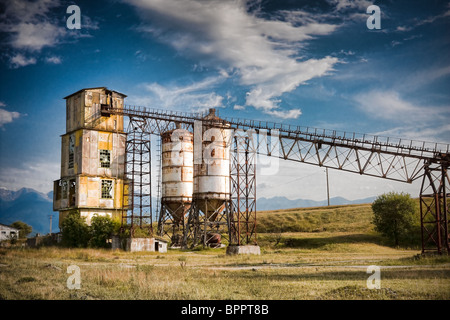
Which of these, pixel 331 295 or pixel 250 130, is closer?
pixel 331 295

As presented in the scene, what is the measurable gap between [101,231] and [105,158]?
798 cm

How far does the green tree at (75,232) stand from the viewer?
4159 cm

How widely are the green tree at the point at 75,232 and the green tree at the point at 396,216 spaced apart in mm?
32300

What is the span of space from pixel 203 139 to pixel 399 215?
23759 mm

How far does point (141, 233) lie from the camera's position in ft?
139

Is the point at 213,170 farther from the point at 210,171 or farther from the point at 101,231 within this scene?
the point at 101,231

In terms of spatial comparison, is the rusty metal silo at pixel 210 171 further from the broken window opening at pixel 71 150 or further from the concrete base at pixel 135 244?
the broken window opening at pixel 71 150

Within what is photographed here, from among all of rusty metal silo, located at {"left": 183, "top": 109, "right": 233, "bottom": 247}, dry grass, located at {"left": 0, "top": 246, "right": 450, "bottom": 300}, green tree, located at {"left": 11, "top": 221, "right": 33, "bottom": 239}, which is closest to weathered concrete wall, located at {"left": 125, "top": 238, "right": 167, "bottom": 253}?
rusty metal silo, located at {"left": 183, "top": 109, "right": 233, "bottom": 247}

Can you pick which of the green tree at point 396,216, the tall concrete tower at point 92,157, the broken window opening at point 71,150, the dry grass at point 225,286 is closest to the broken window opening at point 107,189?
the tall concrete tower at point 92,157

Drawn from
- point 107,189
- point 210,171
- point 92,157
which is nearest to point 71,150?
point 92,157

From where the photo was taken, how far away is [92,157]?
1740 inches

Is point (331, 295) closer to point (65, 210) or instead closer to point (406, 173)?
point (406, 173)
